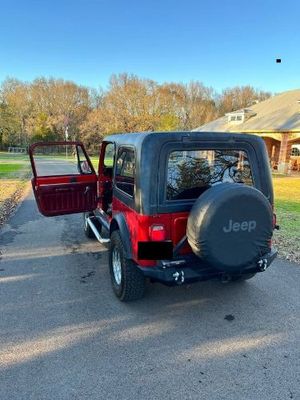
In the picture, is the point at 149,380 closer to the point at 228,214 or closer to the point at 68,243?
the point at 228,214

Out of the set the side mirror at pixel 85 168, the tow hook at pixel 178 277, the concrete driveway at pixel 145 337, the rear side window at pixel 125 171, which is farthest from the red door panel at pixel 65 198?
the tow hook at pixel 178 277

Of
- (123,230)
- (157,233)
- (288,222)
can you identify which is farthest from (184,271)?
(288,222)

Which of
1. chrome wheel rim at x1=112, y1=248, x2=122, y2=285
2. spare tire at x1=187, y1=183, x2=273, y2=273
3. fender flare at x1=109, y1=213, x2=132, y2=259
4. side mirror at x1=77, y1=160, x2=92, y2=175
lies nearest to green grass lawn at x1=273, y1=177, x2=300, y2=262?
spare tire at x1=187, y1=183, x2=273, y2=273

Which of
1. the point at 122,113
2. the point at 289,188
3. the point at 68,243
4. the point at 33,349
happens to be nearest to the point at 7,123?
the point at 122,113

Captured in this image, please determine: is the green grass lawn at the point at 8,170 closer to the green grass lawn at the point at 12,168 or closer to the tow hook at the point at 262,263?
the green grass lawn at the point at 12,168

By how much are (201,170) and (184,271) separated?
3.63 feet

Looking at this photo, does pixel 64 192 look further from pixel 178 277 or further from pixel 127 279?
pixel 178 277

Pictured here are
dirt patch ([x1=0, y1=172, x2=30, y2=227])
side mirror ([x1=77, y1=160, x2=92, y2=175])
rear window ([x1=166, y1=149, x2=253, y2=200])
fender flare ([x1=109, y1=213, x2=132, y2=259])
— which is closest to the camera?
rear window ([x1=166, y1=149, x2=253, y2=200])

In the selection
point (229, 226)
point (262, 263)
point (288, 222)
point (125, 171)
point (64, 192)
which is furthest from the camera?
point (288, 222)

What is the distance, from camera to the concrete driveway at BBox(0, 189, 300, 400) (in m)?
2.46

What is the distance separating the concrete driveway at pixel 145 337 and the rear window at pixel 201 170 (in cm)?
137

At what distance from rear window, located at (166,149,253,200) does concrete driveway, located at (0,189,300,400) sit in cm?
137

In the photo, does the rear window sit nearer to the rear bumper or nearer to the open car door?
the rear bumper

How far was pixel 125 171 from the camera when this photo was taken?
12.6ft
